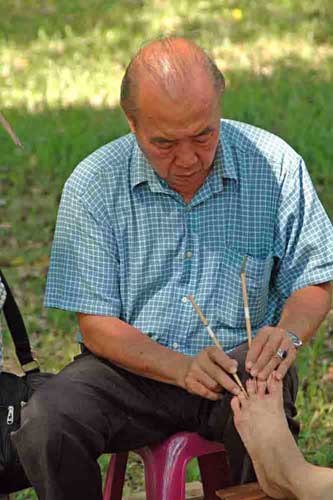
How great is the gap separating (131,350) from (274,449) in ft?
2.27

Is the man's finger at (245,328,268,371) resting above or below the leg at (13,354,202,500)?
above

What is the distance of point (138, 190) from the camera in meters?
3.79

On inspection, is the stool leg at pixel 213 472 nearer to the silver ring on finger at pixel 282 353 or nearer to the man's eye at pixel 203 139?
the silver ring on finger at pixel 282 353

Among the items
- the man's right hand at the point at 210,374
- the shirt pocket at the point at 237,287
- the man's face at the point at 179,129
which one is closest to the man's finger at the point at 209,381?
the man's right hand at the point at 210,374

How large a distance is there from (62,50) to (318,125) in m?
2.73

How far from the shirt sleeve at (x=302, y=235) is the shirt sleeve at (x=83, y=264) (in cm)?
54

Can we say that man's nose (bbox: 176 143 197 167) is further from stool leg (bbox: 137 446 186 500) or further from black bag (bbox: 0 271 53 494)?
stool leg (bbox: 137 446 186 500)

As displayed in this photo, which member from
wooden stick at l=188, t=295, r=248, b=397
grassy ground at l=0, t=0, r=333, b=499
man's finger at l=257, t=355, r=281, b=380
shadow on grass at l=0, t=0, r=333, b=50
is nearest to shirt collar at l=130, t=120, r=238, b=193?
wooden stick at l=188, t=295, r=248, b=397

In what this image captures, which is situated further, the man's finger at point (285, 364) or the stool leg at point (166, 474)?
the stool leg at point (166, 474)

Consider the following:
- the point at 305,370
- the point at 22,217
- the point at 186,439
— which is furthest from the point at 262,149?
the point at 22,217

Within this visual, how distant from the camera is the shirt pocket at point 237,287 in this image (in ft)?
12.2

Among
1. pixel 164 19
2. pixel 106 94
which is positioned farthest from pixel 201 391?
pixel 164 19

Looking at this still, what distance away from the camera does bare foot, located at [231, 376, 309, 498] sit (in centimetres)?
298

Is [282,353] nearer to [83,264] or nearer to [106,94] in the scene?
[83,264]
